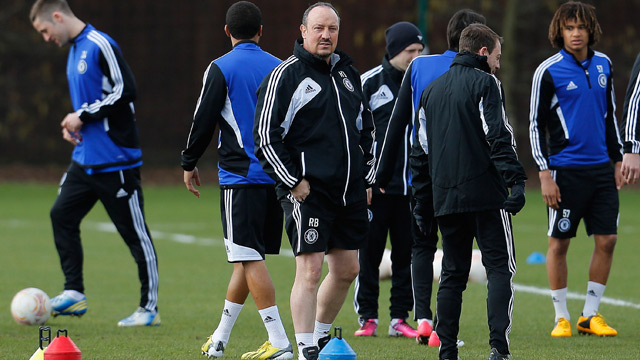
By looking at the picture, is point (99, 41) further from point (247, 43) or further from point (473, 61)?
point (473, 61)

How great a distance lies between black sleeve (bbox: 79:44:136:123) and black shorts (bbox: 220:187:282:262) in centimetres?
209

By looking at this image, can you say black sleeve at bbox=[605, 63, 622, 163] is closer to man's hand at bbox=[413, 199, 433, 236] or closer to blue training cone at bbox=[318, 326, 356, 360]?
man's hand at bbox=[413, 199, 433, 236]

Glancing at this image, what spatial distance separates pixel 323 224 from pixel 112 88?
3073 mm

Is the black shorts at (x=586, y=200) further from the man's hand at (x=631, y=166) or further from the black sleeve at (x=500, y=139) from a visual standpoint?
the black sleeve at (x=500, y=139)

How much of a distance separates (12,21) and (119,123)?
67.1 feet

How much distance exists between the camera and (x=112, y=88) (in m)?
8.41

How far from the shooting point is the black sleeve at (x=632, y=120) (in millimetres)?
7488

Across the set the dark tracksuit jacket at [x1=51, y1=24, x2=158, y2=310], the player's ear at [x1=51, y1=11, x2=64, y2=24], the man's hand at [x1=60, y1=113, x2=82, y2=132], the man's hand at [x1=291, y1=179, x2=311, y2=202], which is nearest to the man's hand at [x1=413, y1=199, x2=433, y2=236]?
the man's hand at [x1=291, y1=179, x2=311, y2=202]

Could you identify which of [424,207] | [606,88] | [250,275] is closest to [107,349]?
[250,275]

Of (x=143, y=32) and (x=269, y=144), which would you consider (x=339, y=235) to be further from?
(x=143, y=32)

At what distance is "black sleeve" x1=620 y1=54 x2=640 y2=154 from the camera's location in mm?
7488

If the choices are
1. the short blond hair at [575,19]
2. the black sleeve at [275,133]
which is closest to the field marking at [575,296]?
the short blond hair at [575,19]

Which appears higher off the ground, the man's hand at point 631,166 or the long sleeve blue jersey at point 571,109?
the long sleeve blue jersey at point 571,109

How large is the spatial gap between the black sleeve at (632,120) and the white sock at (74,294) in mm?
4551
